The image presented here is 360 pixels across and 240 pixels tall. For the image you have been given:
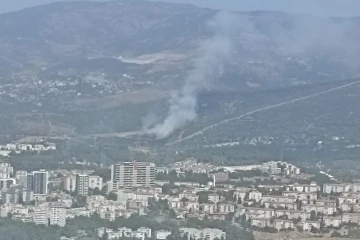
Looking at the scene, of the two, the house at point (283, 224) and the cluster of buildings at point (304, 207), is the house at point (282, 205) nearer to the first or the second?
the cluster of buildings at point (304, 207)

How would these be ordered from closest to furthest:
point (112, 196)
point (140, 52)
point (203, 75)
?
point (112, 196) < point (203, 75) < point (140, 52)

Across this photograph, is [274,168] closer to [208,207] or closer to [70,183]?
[70,183]

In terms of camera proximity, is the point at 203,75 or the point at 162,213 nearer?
the point at 162,213

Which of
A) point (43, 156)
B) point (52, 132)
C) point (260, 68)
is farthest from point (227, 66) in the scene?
point (43, 156)

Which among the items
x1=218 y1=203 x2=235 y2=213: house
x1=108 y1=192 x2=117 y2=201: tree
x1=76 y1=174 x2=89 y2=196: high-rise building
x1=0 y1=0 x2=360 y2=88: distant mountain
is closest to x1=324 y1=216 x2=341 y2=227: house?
x1=218 y1=203 x2=235 y2=213: house

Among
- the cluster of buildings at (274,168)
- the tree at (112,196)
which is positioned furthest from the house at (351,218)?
the cluster of buildings at (274,168)

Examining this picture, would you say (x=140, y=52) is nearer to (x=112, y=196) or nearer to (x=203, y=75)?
(x=203, y=75)
